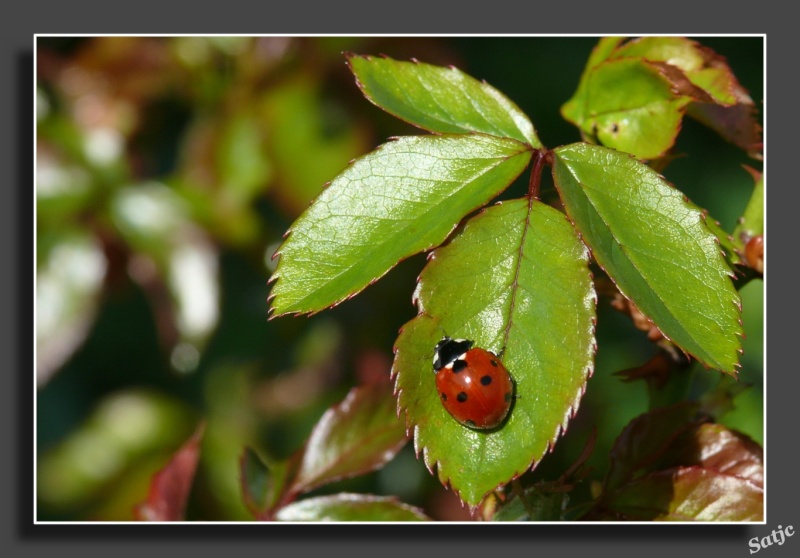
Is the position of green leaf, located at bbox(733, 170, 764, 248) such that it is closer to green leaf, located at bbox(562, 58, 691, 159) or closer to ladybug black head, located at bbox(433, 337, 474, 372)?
green leaf, located at bbox(562, 58, 691, 159)

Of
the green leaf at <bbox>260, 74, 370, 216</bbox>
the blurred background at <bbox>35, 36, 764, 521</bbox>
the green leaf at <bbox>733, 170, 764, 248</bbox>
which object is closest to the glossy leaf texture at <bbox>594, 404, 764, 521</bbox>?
the green leaf at <bbox>733, 170, 764, 248</bbox>

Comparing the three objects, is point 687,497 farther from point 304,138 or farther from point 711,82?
point 304,138

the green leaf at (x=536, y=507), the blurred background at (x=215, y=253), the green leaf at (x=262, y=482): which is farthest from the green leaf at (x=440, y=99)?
the blurred background at (x=215, y=253)

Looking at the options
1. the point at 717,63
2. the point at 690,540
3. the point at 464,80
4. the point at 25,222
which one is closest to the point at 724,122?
the point at 717,63

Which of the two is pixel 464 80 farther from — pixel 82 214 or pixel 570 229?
pixel 82 214

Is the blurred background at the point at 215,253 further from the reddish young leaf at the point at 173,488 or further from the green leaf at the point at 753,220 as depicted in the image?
the green leaf at the point at 753,220
